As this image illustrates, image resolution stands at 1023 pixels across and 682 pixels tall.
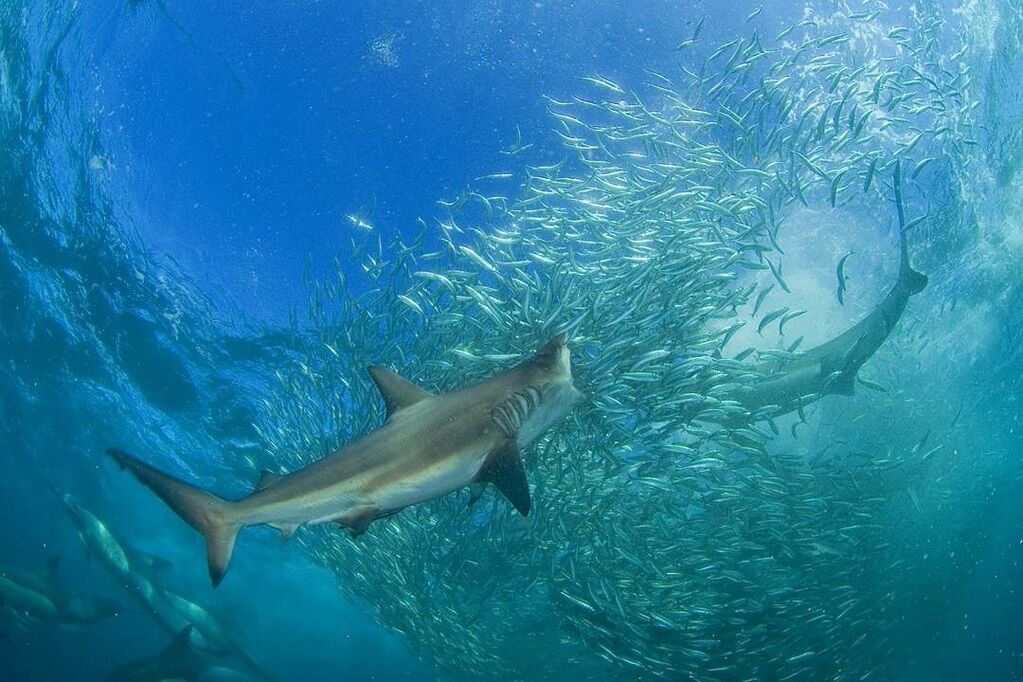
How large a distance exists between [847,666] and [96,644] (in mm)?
87777

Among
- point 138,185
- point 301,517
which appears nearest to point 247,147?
point 138,185

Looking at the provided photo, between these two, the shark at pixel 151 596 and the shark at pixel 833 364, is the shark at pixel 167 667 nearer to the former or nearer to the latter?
the shark at pixel 151 596

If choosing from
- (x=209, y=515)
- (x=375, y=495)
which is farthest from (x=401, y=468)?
(x=209, y=515)

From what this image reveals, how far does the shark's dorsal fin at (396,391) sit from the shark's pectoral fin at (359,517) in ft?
Result: 1.83

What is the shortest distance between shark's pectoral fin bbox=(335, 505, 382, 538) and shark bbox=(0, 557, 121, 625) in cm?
1949

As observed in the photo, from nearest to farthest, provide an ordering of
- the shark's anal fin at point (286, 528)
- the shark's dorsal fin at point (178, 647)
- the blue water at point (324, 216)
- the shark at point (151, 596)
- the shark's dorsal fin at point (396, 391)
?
the shark's anal fin at point (286, 528) → the shark's dorsal fin at point (396, 391) → the blue water at point (324, 216) → the shark's dorsal fin at point (178, 647) → the shark at point (151, 596)

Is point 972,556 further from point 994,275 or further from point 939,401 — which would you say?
point 994,275

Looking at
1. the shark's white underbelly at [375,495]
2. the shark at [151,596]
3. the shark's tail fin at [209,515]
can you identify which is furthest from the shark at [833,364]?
the shark at [151,596]

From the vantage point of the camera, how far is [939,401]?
20062mm

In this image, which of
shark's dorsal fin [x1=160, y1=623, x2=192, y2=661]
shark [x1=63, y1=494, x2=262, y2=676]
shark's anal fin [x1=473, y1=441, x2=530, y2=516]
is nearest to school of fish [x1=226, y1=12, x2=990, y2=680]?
shark's anal fin [x1=473, y1=441, x2=530, y2=516]

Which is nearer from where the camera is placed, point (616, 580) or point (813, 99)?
point (813, 99)

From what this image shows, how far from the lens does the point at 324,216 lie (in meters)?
11.4

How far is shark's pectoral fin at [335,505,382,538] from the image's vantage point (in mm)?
3279

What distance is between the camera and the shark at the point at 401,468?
10.6 feet
